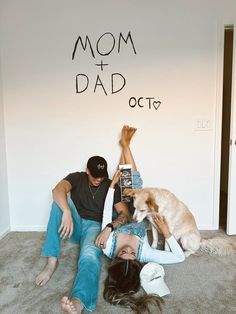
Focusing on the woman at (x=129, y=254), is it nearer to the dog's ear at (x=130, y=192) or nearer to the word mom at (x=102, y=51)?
the dog's ear at (x=130, y=192)

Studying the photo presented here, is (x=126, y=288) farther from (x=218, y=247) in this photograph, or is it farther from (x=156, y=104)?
(x=156, y=104)

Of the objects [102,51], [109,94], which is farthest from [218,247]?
[102,51]

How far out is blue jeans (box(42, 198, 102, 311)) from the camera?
1.50 metres

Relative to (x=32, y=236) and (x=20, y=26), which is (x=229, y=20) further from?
(x=32, y=236)

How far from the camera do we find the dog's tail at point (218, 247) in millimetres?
2148

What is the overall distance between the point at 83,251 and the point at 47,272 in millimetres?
287

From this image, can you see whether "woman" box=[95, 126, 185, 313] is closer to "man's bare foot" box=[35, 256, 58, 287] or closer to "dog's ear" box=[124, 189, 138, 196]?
"dog's ear" box=[124, 189, 138, 196]

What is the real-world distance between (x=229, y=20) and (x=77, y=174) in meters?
1.93

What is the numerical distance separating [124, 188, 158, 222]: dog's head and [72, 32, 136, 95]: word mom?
1.08 metres

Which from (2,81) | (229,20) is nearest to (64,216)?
(2,81)

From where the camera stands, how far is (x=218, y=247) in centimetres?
216

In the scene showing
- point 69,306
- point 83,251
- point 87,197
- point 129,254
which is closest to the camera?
point 69,306

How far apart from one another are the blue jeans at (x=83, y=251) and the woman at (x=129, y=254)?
0.28ft

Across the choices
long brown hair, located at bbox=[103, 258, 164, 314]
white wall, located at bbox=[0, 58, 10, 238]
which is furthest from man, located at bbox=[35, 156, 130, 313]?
white wall, located at bbox=[0, 58, 10, 238]
